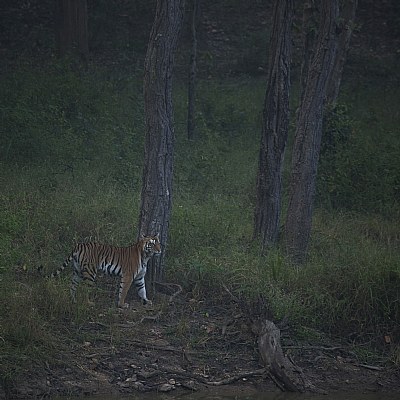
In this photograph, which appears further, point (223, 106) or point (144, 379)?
point (223, 106)

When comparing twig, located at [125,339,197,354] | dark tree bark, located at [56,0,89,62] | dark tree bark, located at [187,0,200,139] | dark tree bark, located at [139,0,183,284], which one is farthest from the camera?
dark tree bark, located at [56,0,89,62]

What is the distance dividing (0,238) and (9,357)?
2218 mm

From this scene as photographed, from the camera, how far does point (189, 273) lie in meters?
11.0

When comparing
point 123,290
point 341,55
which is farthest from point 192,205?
point 341,55

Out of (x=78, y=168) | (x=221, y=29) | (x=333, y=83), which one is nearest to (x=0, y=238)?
(x=78, y=168)

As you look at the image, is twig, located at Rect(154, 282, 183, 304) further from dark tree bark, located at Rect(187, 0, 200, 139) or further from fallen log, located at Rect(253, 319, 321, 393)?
dark tree bark, located at Rect(187, 0, 200, 139)

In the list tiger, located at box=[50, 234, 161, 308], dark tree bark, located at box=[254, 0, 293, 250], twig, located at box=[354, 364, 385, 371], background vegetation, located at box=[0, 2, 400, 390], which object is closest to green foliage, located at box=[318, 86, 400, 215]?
background vegetation, located at box=[0, 2, 400, 390]

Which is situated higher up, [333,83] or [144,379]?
[333,83]

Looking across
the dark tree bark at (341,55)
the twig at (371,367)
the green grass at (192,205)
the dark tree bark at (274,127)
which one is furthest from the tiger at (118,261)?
the dark tree bark at (341,55)

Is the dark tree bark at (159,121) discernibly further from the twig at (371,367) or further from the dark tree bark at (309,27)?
the dark tree bark at (309,27)

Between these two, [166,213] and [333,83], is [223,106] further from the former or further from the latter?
[166,213]

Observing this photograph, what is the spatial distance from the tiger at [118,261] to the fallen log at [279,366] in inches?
69.9

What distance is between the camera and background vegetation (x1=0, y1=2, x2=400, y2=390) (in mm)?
10227

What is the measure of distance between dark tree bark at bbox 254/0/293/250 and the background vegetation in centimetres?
43
